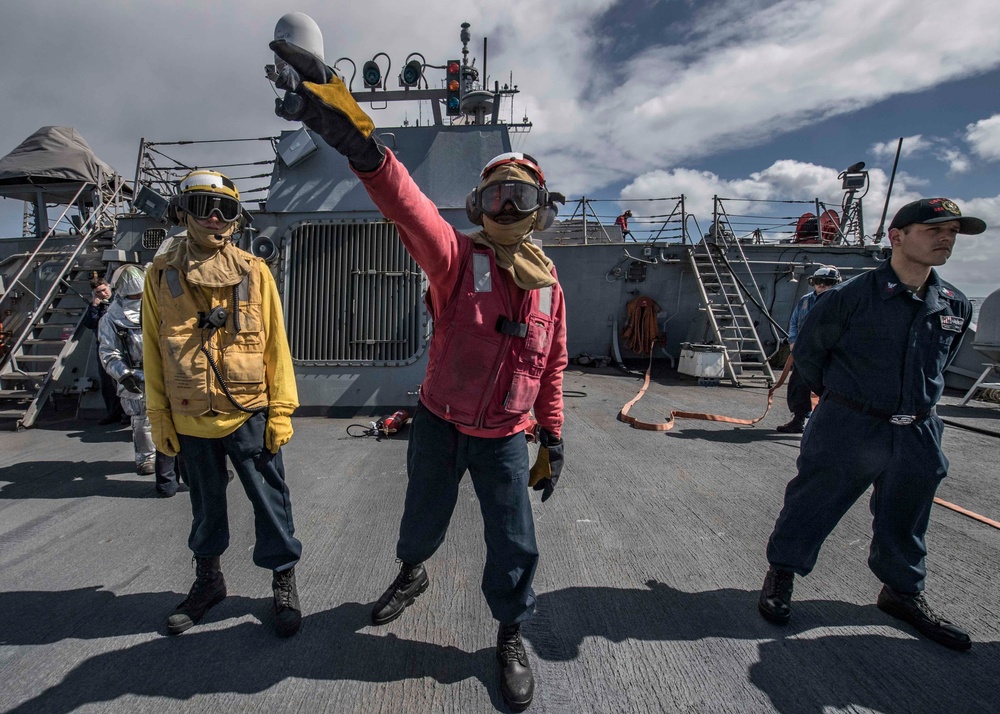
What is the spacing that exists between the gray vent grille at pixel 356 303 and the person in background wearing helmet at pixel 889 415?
436 centimetres

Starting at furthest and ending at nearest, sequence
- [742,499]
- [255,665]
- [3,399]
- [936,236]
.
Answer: [3,399], [742,499], [936,236], [255,665]

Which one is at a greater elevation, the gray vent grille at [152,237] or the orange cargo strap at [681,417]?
the gray vent grille at [152,237]

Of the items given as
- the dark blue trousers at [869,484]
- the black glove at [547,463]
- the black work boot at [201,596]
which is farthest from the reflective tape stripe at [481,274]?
the black work boot at [201,596]

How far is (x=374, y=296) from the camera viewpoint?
5.84 meters

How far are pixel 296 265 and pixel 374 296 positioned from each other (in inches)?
40.1

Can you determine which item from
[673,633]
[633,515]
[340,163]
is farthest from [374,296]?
[673,633]

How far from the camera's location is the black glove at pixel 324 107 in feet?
4.28

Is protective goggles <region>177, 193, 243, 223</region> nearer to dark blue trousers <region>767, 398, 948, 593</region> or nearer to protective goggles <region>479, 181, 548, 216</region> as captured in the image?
protective goggles <region>479, 181, 548, 216</region>

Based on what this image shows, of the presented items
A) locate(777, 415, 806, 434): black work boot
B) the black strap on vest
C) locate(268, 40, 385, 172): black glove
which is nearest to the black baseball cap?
the black strap on vest

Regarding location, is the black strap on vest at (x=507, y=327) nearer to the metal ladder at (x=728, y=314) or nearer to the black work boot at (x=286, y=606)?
the black work boot at (x=286, y=606)

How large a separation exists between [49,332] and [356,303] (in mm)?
5393

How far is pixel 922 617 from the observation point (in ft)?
6.84

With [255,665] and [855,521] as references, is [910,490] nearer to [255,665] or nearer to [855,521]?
[855,521]

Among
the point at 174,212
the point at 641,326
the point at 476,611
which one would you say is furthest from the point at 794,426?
the point at 641,326
